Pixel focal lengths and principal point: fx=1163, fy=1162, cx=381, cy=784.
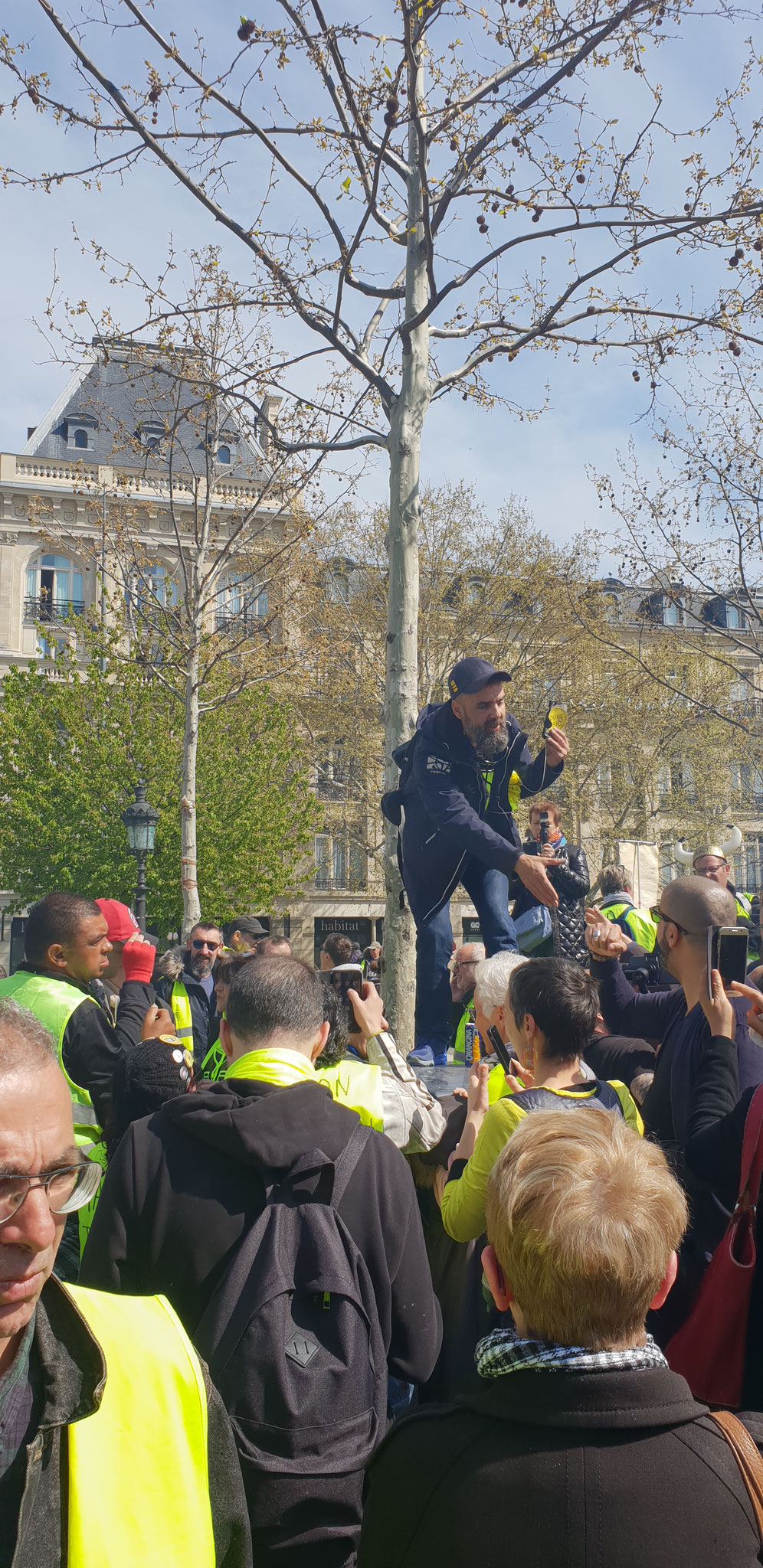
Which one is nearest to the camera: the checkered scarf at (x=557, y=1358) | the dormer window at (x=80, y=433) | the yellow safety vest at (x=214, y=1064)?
the checkered scarf at (x=557, y=1358)

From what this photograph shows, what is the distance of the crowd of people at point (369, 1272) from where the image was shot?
57.7 inches

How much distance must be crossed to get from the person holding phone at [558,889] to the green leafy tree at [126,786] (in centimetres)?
2359

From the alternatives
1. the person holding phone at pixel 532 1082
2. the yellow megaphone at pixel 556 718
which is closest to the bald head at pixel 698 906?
the person holding phone at pixel 532 1082

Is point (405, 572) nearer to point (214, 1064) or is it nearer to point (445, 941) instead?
point (445, 941)

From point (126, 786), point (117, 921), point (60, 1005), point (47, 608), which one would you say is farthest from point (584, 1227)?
point (47, 608)

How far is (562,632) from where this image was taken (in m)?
29.1

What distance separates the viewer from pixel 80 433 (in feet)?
141

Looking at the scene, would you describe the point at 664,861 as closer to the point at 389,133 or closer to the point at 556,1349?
the point at 389,133

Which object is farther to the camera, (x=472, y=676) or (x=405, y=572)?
(x=405, y=572)

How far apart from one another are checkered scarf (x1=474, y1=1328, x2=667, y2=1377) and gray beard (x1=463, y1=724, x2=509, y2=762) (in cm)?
455

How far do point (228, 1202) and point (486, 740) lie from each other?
3963 millimetres

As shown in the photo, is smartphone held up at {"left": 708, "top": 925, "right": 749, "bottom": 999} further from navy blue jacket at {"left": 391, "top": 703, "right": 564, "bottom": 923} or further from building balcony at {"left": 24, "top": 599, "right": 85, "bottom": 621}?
building balcony at {"left": 24, "top": 599, "right": 85, "bottom": 621}

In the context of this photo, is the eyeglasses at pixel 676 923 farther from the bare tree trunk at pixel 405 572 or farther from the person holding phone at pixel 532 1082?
the bare tree trunk at pixel 405 572

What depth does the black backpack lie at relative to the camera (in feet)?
7.18
